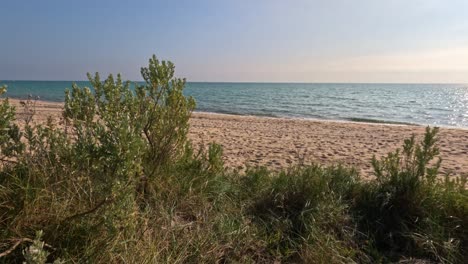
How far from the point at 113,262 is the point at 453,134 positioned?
15.5 meters

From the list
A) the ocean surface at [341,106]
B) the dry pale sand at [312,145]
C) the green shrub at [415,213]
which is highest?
the green shrub at [415,213]

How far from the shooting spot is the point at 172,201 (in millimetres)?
3094

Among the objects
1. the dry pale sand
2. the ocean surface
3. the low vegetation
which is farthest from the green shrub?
the ocean surface

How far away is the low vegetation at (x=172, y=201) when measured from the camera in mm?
2074

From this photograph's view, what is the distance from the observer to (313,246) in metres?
2.71

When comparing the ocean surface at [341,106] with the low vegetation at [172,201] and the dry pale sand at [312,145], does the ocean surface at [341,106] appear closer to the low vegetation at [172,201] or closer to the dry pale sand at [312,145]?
the low vegetation at [172,201]

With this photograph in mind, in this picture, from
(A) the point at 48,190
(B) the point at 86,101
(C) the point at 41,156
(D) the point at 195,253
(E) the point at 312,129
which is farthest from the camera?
(E) the point at 312,129

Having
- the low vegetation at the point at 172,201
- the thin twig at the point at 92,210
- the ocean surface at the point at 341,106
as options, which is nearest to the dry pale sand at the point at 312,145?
the low vegetation at the point at 172,201

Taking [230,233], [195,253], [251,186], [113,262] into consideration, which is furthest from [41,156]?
[251,186]

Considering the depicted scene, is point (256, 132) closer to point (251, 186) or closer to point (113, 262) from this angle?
point (251, 186)

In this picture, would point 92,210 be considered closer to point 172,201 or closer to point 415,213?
point 172,201

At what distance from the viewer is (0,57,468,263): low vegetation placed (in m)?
2.07

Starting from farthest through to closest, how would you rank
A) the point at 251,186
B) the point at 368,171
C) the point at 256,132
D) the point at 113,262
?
the point at 256,132 < the point at 368,171 < the point at 251,186 < the point at 113,262

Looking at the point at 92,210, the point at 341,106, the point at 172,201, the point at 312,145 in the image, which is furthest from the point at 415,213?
the point at 341,106
